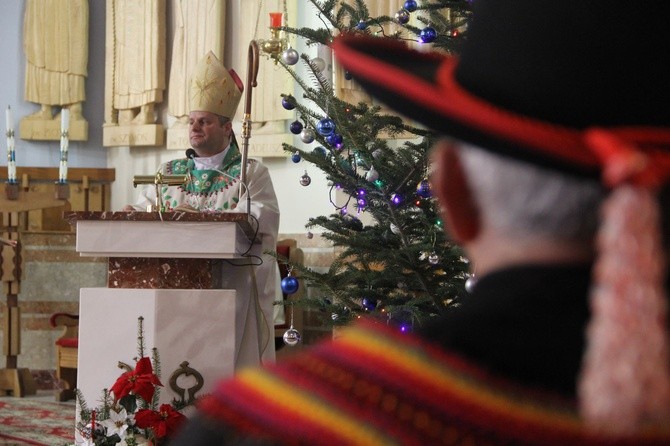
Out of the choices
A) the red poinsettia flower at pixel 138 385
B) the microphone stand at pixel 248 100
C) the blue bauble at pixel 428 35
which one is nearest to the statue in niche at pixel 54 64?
the microphone stand at pixel 248 100

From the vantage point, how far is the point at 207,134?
608 cm

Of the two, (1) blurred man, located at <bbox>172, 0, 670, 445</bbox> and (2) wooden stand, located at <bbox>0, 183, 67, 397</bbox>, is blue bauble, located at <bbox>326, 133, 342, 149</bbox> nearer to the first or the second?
(1) blurred man, located at <bbox>172, 0, 670, 445</bbox>

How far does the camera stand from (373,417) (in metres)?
0.91

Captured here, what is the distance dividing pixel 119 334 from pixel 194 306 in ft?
1.10

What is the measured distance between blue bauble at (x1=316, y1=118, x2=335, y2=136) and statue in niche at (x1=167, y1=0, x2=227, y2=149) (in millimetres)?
5209

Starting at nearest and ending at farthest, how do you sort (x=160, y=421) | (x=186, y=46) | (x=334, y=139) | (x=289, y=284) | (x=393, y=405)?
(x=393, y=405) < (x=160, y=421) < (x=334, y=139) < (x=289, y=284) < (x=186, y=46)

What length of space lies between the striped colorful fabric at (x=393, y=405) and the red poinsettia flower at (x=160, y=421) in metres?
3.36

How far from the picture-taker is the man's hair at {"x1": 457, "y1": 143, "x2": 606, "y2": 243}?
0.93 metres

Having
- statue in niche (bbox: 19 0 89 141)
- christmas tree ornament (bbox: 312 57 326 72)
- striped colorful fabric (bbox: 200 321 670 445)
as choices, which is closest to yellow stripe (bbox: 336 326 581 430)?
striped colorful fabric (bbox: 200 321 670 445)

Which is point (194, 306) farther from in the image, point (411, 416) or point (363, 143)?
point (411, 416)

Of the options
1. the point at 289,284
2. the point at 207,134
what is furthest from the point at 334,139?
the point at 207,134

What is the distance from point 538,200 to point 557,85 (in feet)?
0.32

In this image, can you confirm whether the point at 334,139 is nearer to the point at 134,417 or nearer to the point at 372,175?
the point at 372,175

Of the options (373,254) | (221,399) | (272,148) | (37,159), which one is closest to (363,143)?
(373,254)
